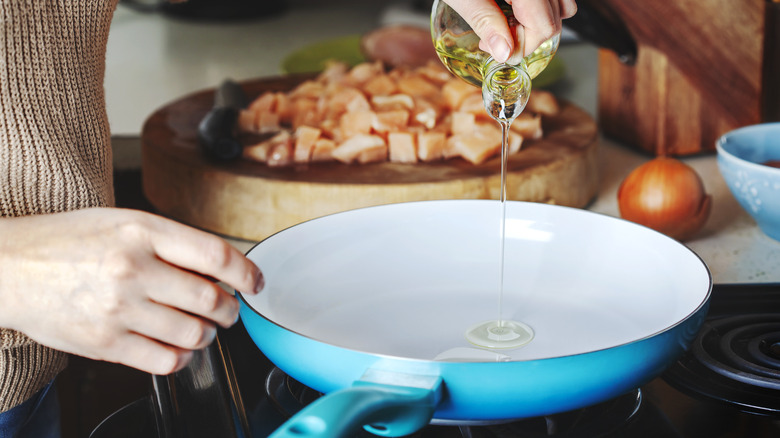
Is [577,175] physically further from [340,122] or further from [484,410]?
[484,410]

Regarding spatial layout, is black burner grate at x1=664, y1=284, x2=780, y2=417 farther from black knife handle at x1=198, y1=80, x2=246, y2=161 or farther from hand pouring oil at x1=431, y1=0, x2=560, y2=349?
black knife handle at x1=198, y1=80, x2=246, y2=161

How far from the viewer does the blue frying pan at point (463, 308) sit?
0.49m

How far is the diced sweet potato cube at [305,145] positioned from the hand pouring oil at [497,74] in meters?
A: 0.34

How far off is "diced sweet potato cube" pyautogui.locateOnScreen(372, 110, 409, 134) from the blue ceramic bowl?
41 centimetres

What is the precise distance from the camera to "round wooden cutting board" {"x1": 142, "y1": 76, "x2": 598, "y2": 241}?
991 millimetres

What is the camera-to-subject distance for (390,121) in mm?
1108

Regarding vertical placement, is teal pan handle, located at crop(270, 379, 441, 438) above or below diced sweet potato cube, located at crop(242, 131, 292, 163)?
above

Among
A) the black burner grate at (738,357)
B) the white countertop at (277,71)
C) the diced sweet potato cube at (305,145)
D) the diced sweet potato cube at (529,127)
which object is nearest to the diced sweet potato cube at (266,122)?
the diced sweet potato cube at (305,145)

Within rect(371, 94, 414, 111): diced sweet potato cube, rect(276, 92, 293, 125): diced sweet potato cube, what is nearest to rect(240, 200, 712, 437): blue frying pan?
rect(371, 94, 414, 111): diced sweet potato cube

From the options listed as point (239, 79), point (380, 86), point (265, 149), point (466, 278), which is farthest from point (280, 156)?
point (239, 79)

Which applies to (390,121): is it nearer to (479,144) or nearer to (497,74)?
(479,144)

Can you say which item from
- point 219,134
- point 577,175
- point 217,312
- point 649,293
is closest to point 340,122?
point 219,134

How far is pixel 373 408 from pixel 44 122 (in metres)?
0.36

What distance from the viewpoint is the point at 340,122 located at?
1132 mm
